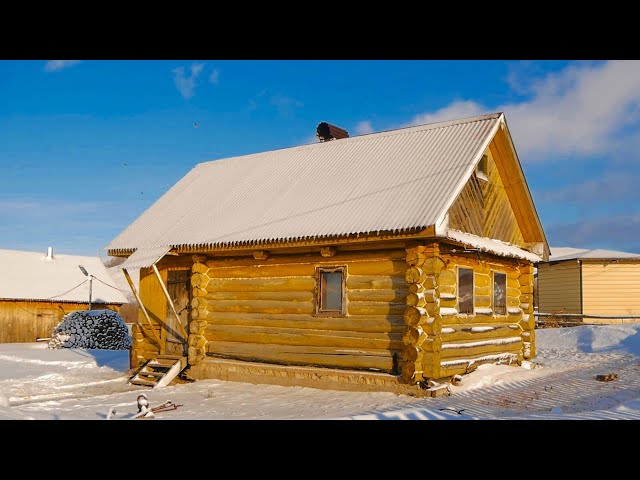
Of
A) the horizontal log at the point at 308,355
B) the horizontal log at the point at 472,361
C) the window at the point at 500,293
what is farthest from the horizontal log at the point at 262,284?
the window at the point at 500,293

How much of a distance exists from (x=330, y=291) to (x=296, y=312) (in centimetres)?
100

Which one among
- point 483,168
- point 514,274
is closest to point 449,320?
point 483,168

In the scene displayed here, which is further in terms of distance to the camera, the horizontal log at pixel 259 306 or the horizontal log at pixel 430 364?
the horizontal log at pixel 259 306

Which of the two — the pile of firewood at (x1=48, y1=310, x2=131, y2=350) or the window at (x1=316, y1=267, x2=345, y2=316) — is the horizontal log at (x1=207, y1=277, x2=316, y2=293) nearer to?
the window at (x1=316, y1=267, x2=345, y2=316)

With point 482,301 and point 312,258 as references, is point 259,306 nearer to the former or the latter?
point 312,258

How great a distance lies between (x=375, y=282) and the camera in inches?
549

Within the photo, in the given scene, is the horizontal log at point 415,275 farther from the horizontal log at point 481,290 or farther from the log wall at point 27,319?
the log wall at point 27,319

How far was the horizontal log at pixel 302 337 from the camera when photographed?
13.8 m

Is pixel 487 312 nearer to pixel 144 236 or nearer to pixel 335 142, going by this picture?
pixel 335 142

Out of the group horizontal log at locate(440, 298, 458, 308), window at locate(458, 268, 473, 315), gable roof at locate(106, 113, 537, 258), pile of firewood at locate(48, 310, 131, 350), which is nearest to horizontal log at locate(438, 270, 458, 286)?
horizontal log at locate(440, 298, 458, 308)

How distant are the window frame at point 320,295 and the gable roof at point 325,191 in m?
1.02

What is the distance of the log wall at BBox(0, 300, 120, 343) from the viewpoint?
1441 inches

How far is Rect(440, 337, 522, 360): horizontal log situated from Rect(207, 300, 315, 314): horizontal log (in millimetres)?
3108
